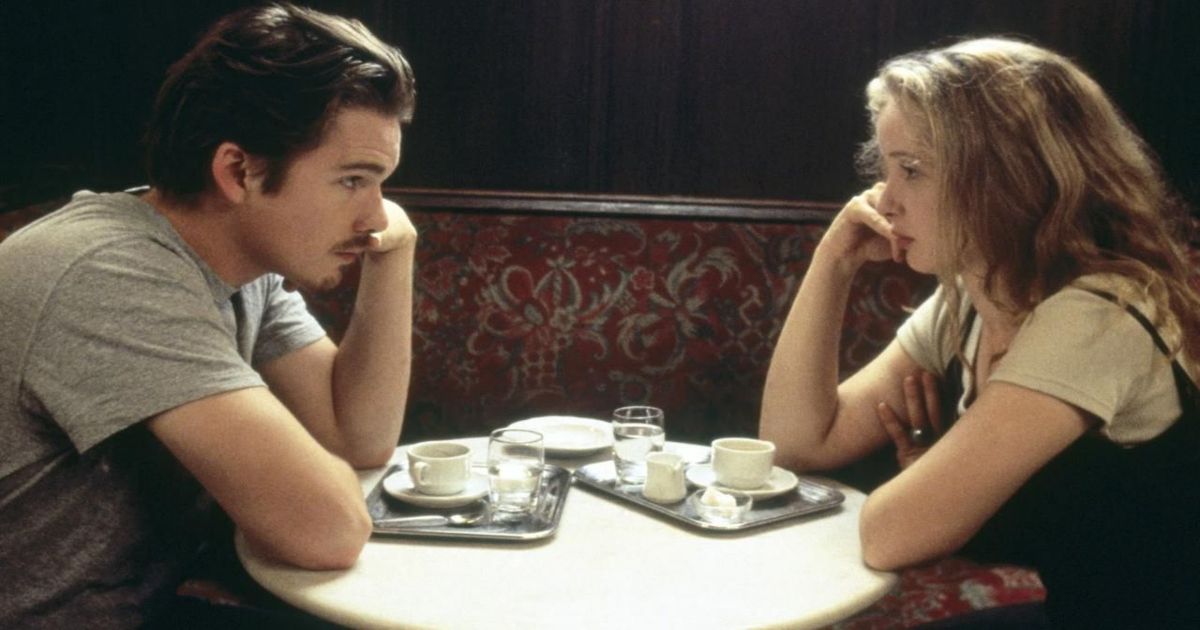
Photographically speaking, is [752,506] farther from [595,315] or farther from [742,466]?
[595,315]

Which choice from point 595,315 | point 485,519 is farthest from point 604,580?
point 595,315

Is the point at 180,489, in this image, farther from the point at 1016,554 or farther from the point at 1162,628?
the point at 1162,628

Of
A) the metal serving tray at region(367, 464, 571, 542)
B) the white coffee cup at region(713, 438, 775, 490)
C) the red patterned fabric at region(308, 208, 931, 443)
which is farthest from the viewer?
the red patterned fabric at region(308, 208, 931, 443)

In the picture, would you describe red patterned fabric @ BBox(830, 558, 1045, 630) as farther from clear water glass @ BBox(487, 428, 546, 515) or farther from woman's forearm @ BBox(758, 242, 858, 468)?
clear water glass @ BBox(487, 428, 546, 515)

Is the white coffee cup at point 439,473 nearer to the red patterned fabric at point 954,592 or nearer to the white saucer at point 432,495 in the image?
the white saucer at point 432,495

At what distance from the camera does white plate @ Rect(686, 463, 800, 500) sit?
184cm

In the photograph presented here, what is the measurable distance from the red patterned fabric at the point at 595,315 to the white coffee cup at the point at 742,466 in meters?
1.16

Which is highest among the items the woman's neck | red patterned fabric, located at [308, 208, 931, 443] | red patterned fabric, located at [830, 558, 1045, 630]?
the woman's neck

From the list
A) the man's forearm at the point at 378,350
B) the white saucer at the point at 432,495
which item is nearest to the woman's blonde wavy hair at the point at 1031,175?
the white saucer at the point at 432,495

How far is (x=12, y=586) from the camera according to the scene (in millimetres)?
1534

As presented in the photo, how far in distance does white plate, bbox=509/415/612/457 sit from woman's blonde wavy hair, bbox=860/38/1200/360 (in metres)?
0.70

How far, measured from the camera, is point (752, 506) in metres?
1.83

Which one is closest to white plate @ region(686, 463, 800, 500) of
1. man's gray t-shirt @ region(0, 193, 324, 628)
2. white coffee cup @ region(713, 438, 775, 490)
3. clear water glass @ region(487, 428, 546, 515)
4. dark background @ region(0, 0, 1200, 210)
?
white coffee cup @ region(713, 438, 775, 490)

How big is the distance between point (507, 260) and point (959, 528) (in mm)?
1619
